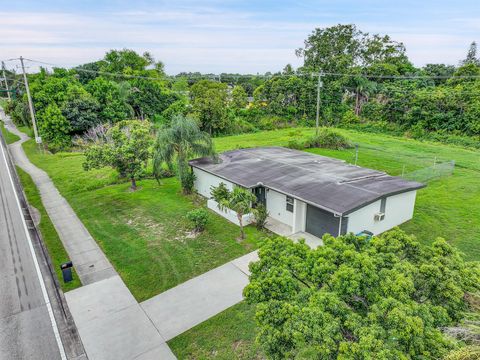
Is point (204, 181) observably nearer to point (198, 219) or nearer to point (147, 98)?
point (198, 219)

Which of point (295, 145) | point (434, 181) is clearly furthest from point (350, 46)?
point (434, 181)

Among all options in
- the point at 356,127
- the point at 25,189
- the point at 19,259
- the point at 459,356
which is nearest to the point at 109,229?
the point at 19,259

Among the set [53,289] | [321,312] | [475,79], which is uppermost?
[475,79]

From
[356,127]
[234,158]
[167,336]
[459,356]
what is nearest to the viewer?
[459,356]

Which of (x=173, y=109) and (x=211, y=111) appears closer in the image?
(x=211, y=111)

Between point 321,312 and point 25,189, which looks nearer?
point 321,312

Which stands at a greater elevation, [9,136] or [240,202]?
[240,202]

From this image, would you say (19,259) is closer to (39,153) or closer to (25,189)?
(25,189)

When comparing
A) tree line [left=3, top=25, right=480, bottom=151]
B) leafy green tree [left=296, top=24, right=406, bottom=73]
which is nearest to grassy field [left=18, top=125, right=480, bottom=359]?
tree line [left=3, top=25, right=480, bottom=151]
